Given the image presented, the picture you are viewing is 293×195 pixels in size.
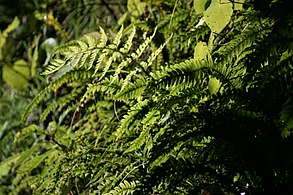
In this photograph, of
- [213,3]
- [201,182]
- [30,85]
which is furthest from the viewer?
[30,85]

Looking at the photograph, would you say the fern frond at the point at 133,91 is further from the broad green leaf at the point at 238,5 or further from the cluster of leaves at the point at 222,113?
the broad green leaf at the point at 238,5

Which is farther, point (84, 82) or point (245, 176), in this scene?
point (84, 82)

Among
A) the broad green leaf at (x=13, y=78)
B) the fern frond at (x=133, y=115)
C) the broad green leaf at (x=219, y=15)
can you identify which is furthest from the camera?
the broad green leaf at (x=13, y=78)

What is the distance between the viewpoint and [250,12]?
3.50 ft

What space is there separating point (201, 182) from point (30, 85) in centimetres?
193

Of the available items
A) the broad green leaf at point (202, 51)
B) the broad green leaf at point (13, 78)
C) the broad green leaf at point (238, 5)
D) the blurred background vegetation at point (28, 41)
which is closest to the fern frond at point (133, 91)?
the broad green leaf at point (202, 51)

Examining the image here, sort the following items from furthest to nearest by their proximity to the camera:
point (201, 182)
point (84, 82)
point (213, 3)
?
1. point (84, 82)
2. point (201, 182)
3. point (213, 3)

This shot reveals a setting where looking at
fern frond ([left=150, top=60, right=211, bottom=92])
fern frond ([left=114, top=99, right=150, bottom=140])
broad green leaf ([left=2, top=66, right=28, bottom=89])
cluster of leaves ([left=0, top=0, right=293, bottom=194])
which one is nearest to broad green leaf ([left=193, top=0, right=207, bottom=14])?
cluster of leaves ([left=0, top=0, right=293, bottom=194])

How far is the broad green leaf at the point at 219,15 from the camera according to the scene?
91 cm

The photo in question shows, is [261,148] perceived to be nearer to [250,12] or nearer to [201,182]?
[201,182]

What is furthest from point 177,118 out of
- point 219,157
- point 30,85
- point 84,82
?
point 30,85

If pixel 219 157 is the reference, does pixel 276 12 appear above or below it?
above

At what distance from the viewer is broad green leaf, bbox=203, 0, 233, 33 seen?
905 mm

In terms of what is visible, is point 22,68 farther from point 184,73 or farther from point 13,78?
point 184,73
